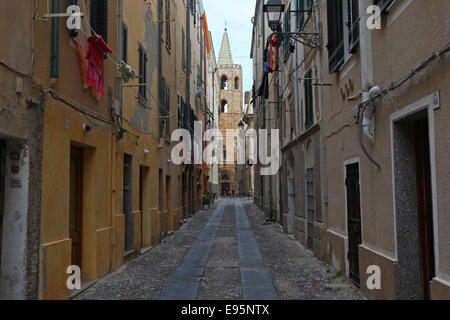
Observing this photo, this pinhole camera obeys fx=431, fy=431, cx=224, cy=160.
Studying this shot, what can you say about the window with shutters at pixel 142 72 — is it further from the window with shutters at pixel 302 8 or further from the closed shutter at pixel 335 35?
the closed shutter at pixel 335 35

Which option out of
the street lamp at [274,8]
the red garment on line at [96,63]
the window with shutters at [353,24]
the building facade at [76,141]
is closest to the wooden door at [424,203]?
the window with shutters at [353,24]

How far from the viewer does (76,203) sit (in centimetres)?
785

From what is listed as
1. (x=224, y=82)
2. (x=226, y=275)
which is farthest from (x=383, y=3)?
(x=224, y=82)

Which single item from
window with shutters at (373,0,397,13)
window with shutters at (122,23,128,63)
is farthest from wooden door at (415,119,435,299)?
window with shutters at (122,23,128,63)

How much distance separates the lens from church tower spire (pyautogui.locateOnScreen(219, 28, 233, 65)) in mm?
67200

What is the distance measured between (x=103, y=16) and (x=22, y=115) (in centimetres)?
404

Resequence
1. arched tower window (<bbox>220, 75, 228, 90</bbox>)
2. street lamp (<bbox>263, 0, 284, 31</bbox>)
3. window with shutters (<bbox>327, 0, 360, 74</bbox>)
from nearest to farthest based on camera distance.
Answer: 1. window with shutters (<bbox>327, 0, 360, 74</bbox>)
2. street lamp (<bbox>263, 0, 284, 31</bbox>)
3. arched tower window (<bbox>220, 75, 228, 90</bbox>)

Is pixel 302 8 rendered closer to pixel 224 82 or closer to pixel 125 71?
pixel 125 71

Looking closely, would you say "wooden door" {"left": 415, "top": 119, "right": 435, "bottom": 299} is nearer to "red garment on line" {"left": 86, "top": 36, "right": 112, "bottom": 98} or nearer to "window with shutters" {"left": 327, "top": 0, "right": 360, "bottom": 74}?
"window with shutters" {"left": 327, "top": 0, "right": 360, "bottom": 74}

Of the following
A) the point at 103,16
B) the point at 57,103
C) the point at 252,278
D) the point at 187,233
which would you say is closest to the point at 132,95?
the point at 103,16

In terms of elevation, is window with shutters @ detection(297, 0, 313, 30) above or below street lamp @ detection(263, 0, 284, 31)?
above

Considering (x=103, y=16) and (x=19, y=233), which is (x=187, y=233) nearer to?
(x=103, y=16)

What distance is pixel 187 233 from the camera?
16.4 metres

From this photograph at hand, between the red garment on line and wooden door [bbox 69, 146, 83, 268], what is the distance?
120 cm
